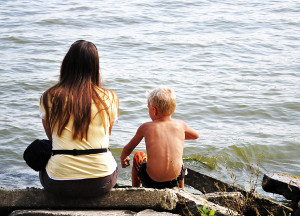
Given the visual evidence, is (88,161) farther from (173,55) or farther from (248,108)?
(173,55)

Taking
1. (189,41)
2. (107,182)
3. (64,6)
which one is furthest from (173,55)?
(107,182)

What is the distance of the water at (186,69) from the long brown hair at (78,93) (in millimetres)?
1445

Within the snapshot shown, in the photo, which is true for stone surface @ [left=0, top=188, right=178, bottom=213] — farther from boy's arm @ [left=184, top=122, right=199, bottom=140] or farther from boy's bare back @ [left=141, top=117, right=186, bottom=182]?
boy's arm @ [left=184, top=122, right=199, bottom=140]

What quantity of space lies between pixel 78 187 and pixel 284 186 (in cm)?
223

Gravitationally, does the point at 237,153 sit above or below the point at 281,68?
below

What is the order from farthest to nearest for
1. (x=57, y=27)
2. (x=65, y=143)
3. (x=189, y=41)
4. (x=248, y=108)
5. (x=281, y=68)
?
(x=57, y=27)
(x=189, y=41)
(x=281, y=68)
(x=248, y=108)
(x=65, y=143)

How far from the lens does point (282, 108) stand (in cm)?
901

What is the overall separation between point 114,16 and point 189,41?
3.89 meters

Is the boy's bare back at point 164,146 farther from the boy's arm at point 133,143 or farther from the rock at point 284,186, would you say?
the rock at point 284,186

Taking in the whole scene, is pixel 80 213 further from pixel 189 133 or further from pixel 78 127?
pixel 189 133

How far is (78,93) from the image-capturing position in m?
3.63

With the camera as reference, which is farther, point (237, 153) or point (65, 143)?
point (237, 153)

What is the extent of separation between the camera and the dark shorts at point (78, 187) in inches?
143

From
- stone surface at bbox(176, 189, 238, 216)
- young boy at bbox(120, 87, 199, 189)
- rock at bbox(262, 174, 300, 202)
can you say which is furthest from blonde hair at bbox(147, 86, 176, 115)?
rock at bbox(262, 174, 300, 202)
